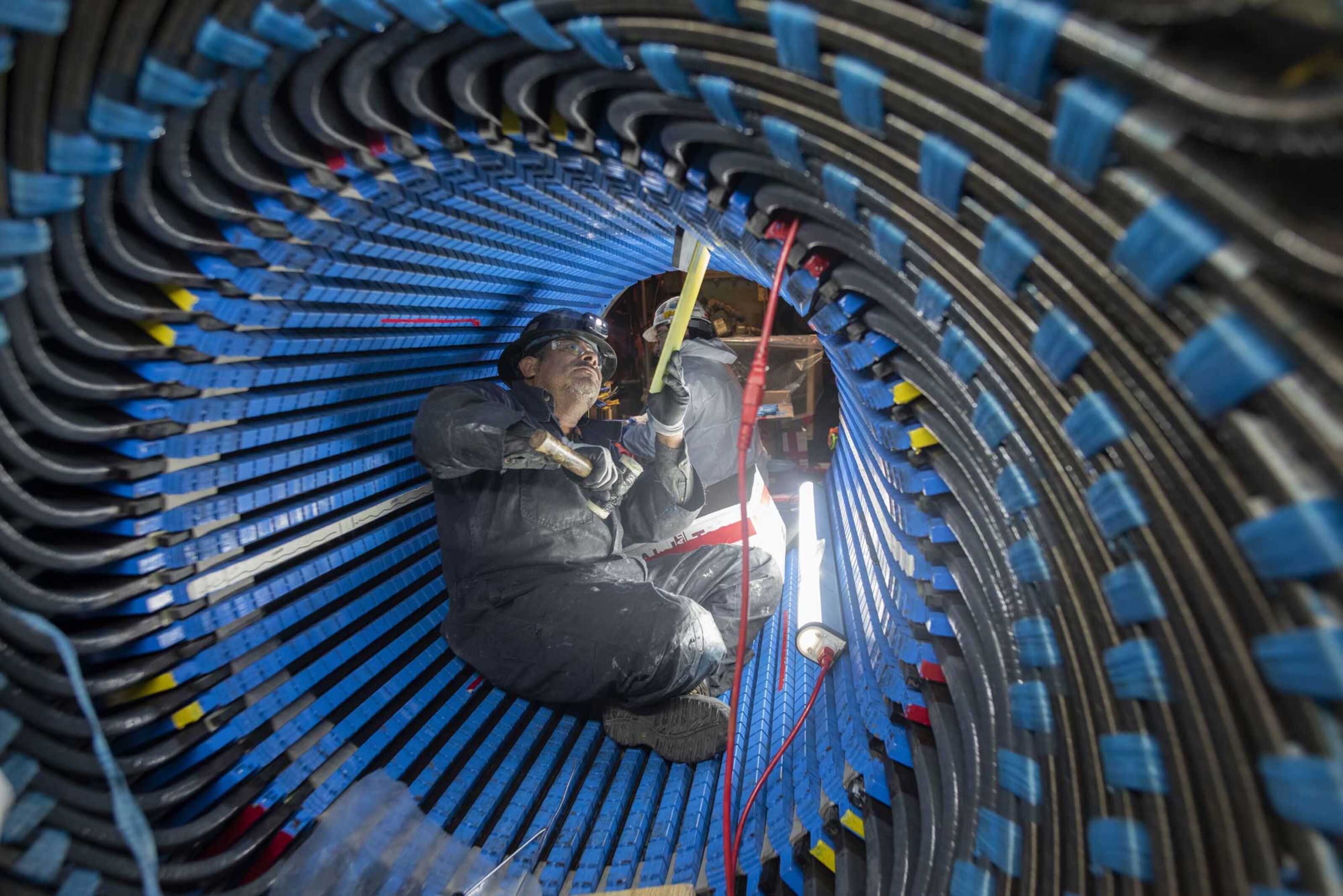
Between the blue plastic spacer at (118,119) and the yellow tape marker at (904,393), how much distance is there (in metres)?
1.29

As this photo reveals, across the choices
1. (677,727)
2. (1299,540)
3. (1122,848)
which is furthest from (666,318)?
(1299,540)

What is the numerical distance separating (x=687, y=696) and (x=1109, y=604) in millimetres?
1870

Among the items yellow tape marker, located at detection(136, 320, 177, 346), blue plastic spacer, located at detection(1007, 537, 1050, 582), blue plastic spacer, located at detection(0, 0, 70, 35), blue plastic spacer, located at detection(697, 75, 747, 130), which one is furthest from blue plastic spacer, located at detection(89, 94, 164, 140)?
blue plastic spacer, located at detection(1007, 537, 1050, 582)

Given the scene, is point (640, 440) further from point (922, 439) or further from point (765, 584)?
point (922, 439)

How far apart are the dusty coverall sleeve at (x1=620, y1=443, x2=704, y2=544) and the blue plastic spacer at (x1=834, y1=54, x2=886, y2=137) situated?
225 centimetres

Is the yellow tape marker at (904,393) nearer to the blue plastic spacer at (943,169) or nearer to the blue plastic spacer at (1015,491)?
the blue plastic spacer at (1015,491)

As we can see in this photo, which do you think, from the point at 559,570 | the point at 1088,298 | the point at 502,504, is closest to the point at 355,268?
the point at 502,504

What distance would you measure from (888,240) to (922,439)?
0.37 m

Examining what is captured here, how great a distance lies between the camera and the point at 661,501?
3.05 meters

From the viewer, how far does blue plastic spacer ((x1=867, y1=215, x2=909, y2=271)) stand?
0.81 metres

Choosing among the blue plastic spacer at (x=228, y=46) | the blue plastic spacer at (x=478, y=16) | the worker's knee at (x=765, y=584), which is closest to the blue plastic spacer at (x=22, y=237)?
the blue plastic spacer at (x=228, y=46)

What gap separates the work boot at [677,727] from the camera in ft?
7.41

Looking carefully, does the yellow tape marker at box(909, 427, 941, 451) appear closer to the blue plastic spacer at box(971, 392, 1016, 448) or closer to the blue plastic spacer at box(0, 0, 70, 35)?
the blue plastic spacer at box(971, 392, 1016, 448)

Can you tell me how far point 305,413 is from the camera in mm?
2078
